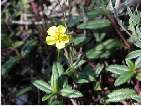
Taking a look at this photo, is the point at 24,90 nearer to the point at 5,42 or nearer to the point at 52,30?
the point at 5,42

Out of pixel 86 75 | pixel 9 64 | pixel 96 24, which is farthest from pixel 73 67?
pixel 9 64

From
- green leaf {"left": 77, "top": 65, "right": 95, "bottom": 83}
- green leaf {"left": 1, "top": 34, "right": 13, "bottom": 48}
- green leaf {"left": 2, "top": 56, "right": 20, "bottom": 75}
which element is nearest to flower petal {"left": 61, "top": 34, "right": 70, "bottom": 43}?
green leaf {"left": 77, "top": 65, "right": 95, "bottom": 83}

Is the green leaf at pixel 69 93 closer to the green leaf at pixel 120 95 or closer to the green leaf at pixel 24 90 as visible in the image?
the green leaf at pixel 120 95

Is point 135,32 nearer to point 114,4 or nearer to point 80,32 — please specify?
point 114,4

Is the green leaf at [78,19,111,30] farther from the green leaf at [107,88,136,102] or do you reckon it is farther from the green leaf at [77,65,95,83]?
the green leaf at [107,88,136,102]

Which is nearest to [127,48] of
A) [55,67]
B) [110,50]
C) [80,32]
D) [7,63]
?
[110,50]

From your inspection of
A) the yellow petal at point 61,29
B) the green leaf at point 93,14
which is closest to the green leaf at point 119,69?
the yellow petal at point 61,29
